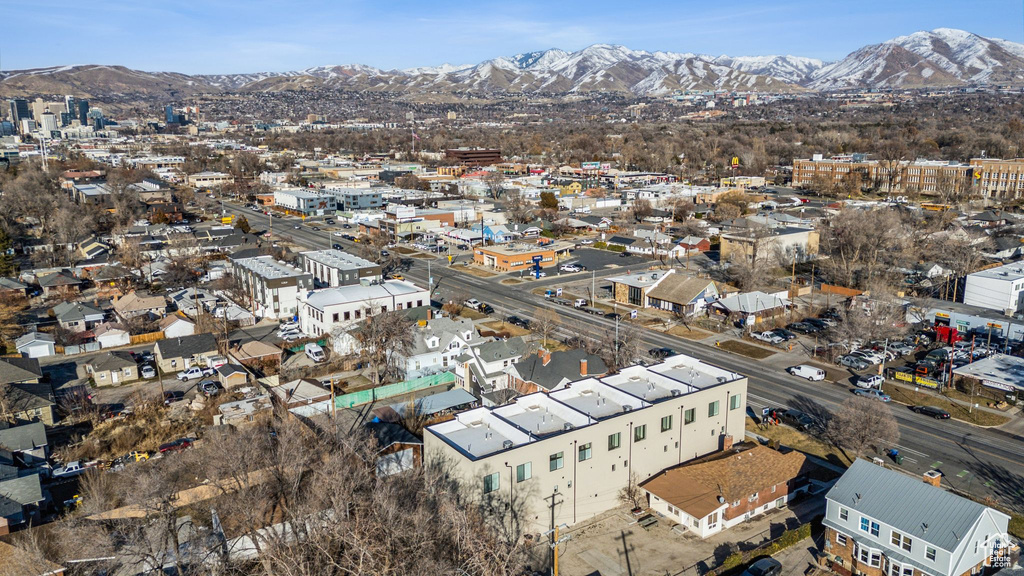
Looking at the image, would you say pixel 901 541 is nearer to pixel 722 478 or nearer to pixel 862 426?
pixel 722 478

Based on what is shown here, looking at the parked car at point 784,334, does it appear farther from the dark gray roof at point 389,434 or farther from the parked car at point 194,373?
the parked car at point 194,373

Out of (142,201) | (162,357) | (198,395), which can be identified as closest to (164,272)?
(162,357)

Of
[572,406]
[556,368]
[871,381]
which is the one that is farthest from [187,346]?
[871,381]

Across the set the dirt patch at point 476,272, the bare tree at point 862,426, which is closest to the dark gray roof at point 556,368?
the bare tree at point 862,426

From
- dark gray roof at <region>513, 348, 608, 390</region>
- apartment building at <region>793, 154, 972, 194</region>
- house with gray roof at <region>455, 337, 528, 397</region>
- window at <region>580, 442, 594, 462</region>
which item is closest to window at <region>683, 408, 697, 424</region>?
window at <region>580, 442, 594, 462</region>

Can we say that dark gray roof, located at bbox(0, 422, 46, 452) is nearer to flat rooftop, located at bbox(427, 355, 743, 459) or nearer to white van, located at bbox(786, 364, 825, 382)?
flat rooftop, located at bbox(427, 355, 743, 459)

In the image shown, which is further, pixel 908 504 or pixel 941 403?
pixel 941 403
